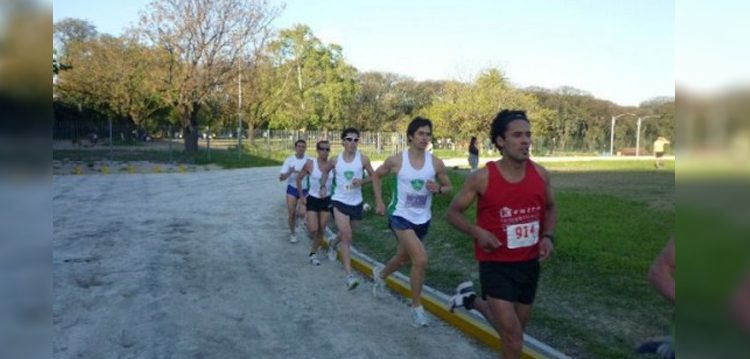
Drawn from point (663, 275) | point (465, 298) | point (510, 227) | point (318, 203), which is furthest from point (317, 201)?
point (663, 275)

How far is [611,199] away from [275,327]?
12.9m

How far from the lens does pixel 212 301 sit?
7.16 meters

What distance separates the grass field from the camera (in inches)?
222

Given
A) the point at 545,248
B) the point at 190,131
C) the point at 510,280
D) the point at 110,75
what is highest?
the point at 110,75

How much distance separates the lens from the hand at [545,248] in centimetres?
427

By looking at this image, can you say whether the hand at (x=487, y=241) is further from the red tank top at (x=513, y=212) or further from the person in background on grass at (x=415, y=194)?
the person in background on grass at (x=415, y=194)

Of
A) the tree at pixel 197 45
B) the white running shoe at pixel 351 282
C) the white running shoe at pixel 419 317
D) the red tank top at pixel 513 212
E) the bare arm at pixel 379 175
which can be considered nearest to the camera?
the red tank top at pixel 513 212

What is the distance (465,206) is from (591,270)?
14.9 feet

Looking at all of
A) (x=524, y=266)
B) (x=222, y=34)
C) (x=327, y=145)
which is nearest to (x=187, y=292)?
(x=327, y=145)

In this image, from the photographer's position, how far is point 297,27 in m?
59.2

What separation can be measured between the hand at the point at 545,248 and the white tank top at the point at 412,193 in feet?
7.46

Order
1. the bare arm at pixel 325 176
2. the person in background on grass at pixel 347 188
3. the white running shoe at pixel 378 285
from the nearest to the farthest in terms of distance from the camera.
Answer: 1. the white running shoe at pixel 378 285
2. the person in background on grass at pixel 347 188
3. the bare arm at pixel 325 176

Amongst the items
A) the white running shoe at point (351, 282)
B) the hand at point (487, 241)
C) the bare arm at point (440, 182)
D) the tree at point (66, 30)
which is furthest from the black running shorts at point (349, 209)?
the hand at point (487, 241)

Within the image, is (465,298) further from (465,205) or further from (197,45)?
(197,45)
